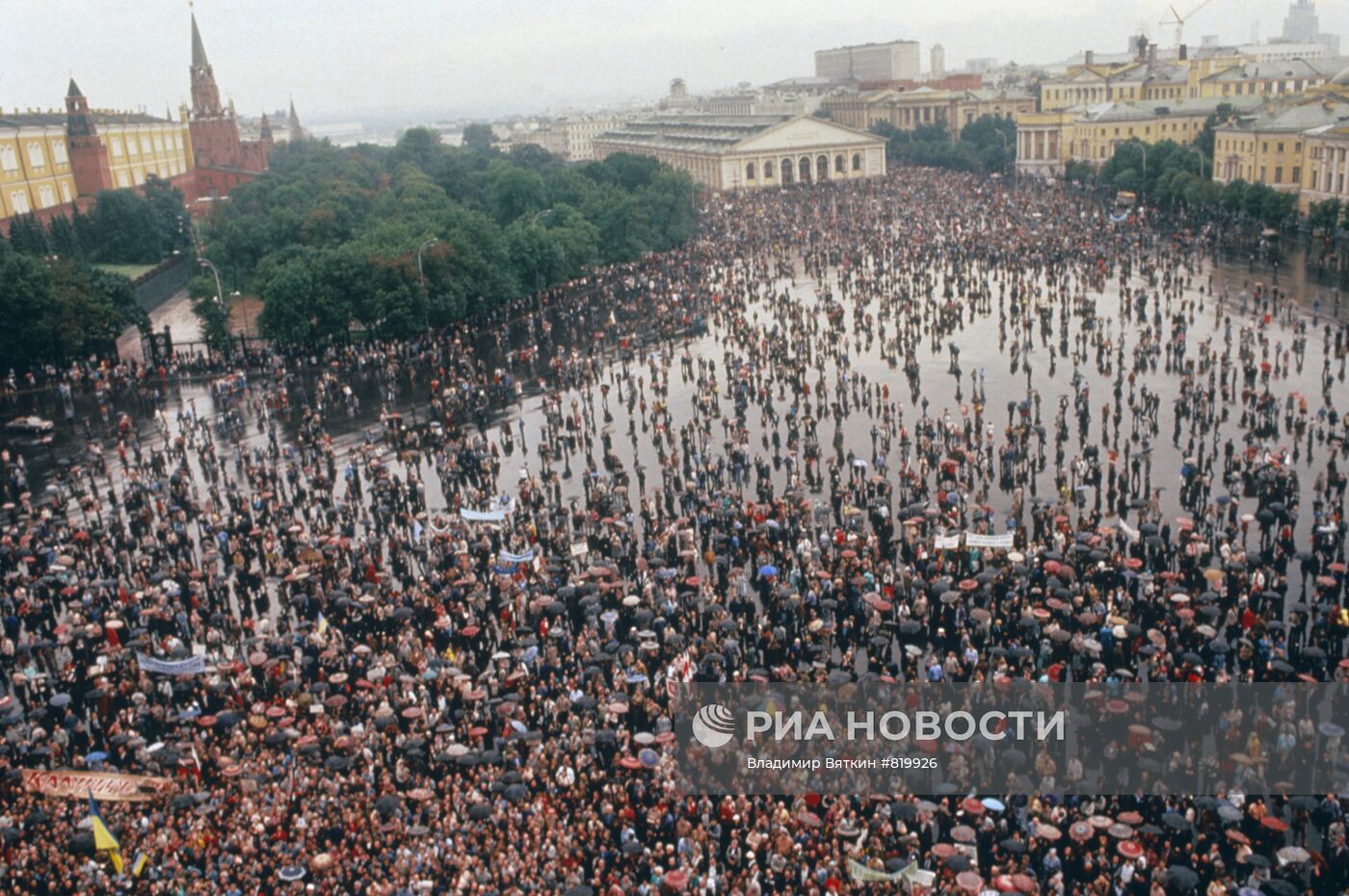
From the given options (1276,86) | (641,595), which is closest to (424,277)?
(641,595)

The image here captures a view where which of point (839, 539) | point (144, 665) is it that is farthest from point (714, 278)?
point (144, 665)

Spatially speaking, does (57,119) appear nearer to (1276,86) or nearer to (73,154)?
(73,154)

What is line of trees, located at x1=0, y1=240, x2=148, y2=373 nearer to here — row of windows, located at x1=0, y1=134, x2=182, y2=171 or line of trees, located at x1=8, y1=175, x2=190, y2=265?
line of trees, located at x1=8, y1=175, x2=190, y2=265

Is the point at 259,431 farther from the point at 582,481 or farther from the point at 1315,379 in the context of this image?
the point at 1315,379

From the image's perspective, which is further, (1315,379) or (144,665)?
(1315,379)

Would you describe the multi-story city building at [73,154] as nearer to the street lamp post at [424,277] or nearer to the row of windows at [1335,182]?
A: the street lamp post at [424,277]
